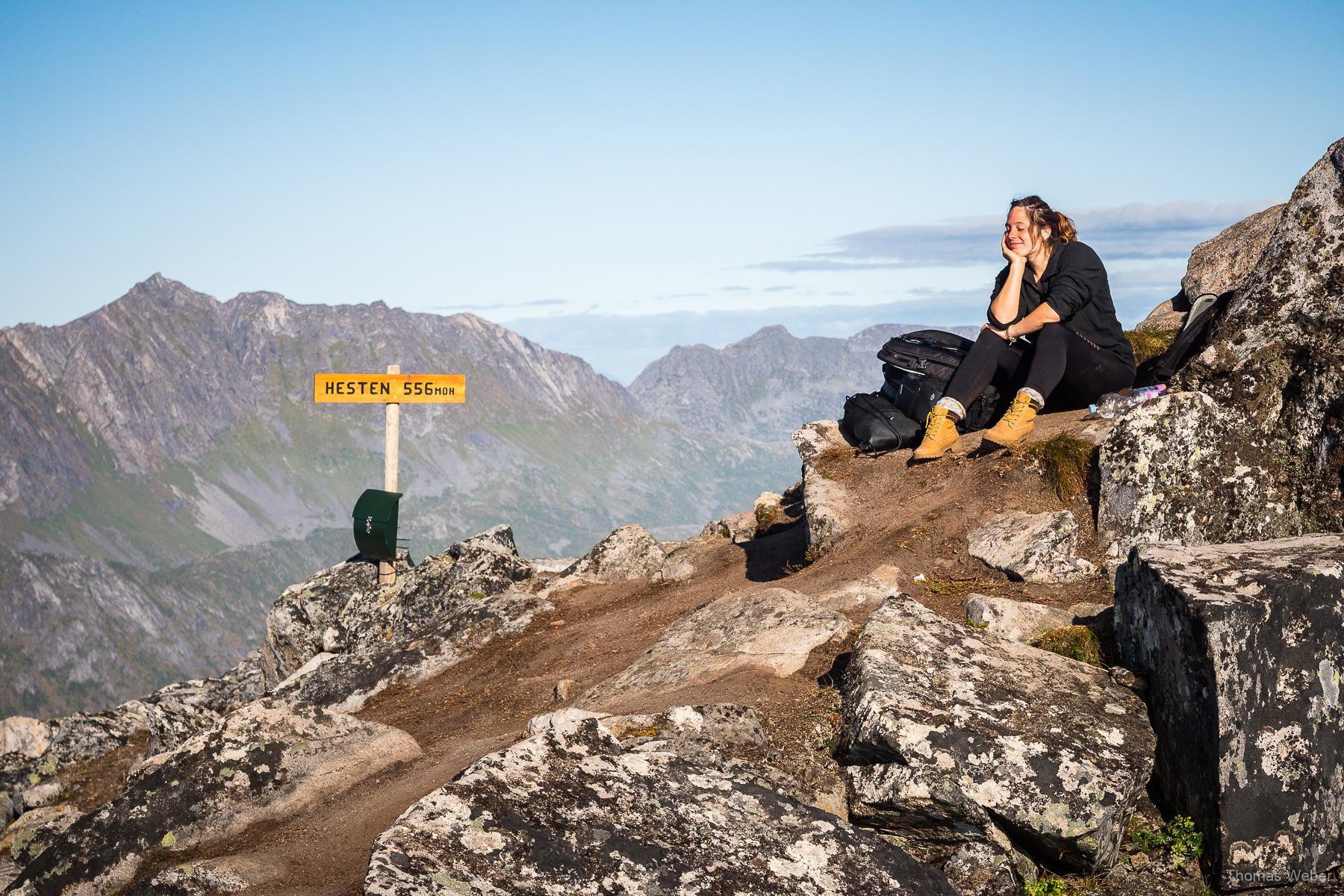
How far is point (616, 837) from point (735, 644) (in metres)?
4.14

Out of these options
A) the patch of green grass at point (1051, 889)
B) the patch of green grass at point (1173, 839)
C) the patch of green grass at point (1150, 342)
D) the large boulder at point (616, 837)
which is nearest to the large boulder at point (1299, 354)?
the patch of green grass at point (1173, 839)

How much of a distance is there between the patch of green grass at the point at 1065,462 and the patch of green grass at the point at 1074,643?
2932mm

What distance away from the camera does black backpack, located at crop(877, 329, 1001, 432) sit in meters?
15.1

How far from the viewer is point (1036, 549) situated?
37.9 ft

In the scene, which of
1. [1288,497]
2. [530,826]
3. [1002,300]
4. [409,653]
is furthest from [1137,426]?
[409,653]

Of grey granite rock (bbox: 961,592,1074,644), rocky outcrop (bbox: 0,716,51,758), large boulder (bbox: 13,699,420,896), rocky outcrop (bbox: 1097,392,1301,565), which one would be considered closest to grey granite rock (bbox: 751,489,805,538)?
rocky outcrop (bbox: 1097,392,1301,565)

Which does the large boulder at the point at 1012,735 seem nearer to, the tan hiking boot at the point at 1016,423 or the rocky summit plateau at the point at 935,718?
the rocky summit plateau at the point at 935,718

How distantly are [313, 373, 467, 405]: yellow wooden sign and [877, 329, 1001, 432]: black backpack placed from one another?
33.8ft

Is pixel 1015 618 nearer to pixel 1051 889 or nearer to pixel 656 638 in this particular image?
pixel 1051 889

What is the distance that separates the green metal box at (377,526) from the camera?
73.4 ft

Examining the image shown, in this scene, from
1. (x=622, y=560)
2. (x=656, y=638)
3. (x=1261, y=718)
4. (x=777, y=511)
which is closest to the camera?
(x=1261, y=718)

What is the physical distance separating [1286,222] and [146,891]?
12614 millimetres

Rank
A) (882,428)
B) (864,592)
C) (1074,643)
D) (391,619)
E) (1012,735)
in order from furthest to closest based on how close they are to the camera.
→ (391,619), (882,428), (864,592), (1074,643), (1012,735)

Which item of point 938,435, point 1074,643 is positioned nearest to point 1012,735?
point 1074,643
